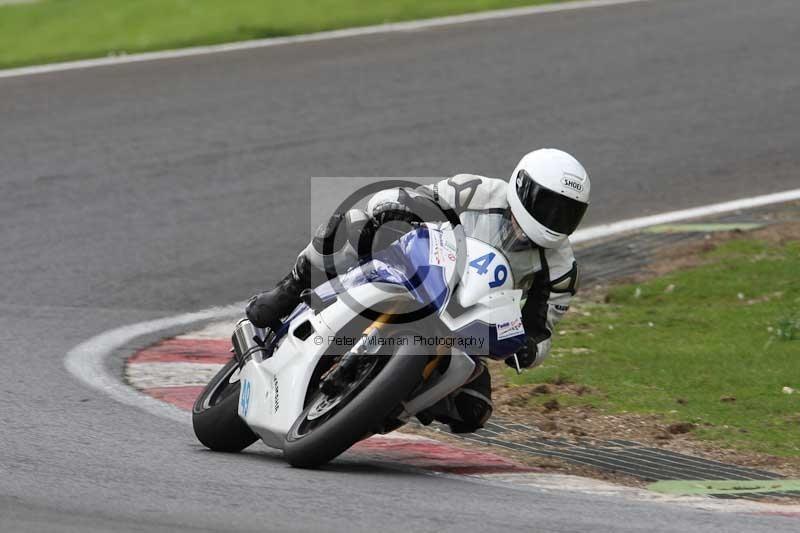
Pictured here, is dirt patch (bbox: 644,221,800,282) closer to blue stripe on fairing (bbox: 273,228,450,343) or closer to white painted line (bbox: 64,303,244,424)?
white painted line (bbox: 64,303,244,424)

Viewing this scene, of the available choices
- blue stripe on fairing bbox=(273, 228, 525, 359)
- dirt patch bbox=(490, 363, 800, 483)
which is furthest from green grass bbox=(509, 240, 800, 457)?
blue stripe on fairing bbox=(273, 228, 525, 359)

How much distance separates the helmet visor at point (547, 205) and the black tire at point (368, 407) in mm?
801

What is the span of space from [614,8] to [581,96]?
393 cm

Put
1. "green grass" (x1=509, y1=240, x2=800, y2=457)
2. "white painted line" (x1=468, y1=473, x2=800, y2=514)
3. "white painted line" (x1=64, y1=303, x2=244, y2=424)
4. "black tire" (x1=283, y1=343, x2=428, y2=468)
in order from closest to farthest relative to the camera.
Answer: "black tire" (x1=283, y1=343, x2=428, y2=468)
"white painted line" (x1=468, y1=473, x2=800, y2=514)
"white painted line" (x1=64, y1=303, x2=244, y2=424)
"green grass" (x1=509, y1=240, x2=800, y2=457)

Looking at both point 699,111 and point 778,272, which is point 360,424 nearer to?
point 778,272

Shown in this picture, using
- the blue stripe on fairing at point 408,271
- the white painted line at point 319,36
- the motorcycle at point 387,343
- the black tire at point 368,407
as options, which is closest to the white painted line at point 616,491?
the motorcycle at point 387,343

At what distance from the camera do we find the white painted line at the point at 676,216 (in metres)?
10.9

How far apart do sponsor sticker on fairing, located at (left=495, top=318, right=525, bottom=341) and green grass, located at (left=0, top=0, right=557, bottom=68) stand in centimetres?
1101

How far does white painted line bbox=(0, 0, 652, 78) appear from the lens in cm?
1498

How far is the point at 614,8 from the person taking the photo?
17.8 m

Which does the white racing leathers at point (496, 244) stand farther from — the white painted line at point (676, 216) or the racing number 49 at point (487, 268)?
the white painted line at point (676, 216)

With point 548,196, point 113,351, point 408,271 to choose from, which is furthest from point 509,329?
point 113,351

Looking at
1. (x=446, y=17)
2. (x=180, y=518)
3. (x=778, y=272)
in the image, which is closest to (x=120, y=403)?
(x=180, y=518)

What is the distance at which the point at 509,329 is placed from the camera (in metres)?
5.36
